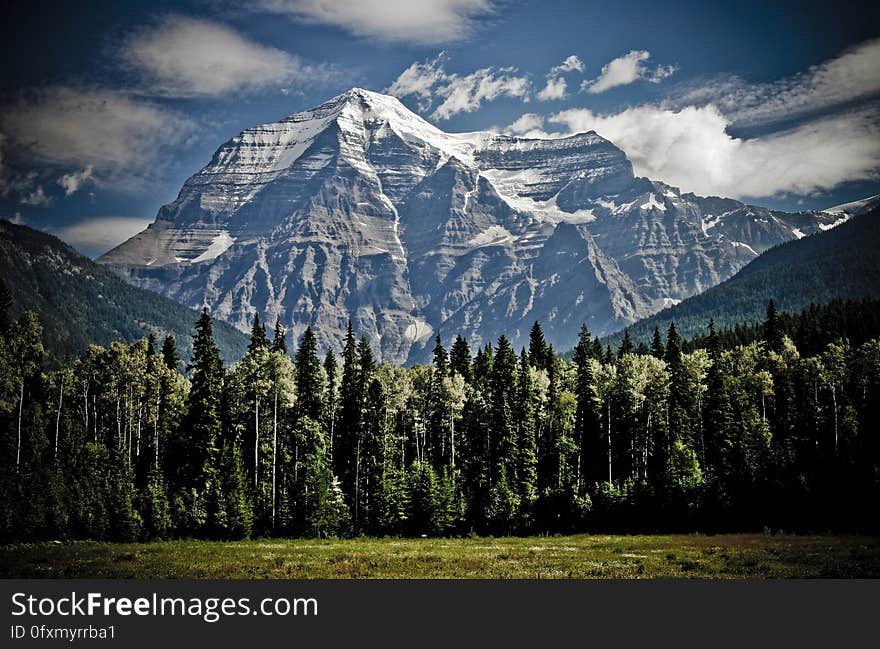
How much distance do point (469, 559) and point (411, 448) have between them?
4822cm

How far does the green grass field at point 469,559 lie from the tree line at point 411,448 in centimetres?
627

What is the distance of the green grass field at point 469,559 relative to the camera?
3691cm

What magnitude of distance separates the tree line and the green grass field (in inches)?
247

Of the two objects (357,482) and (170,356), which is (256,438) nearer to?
(357,482)

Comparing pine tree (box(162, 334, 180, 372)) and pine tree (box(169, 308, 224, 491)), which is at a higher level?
pine tree (box(162, 334, 180, 372))

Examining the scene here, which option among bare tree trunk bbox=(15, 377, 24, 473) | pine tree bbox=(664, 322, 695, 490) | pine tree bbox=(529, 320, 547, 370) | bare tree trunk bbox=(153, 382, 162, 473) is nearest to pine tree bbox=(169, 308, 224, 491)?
bare tree trunk bbox=(153, 382, 162, 473)

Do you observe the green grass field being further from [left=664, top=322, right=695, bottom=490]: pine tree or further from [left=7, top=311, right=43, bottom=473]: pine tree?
[left=664, top=322, right=695, bottom=490]: pine tree

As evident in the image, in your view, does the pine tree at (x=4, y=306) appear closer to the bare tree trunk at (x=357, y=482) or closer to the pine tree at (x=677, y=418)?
the bare tree trunk at (x=357, y=482)

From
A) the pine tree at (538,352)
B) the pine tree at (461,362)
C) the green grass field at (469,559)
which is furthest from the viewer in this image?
the pine tree at (538,352)

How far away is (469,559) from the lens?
43438 mm

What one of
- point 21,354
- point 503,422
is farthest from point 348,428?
point 21,354

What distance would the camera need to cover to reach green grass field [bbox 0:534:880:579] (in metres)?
36.9

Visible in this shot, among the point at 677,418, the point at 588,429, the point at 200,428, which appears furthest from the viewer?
the point at 588,429

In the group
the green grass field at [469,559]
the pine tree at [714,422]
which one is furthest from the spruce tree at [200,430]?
the pine tree at [714,422]
